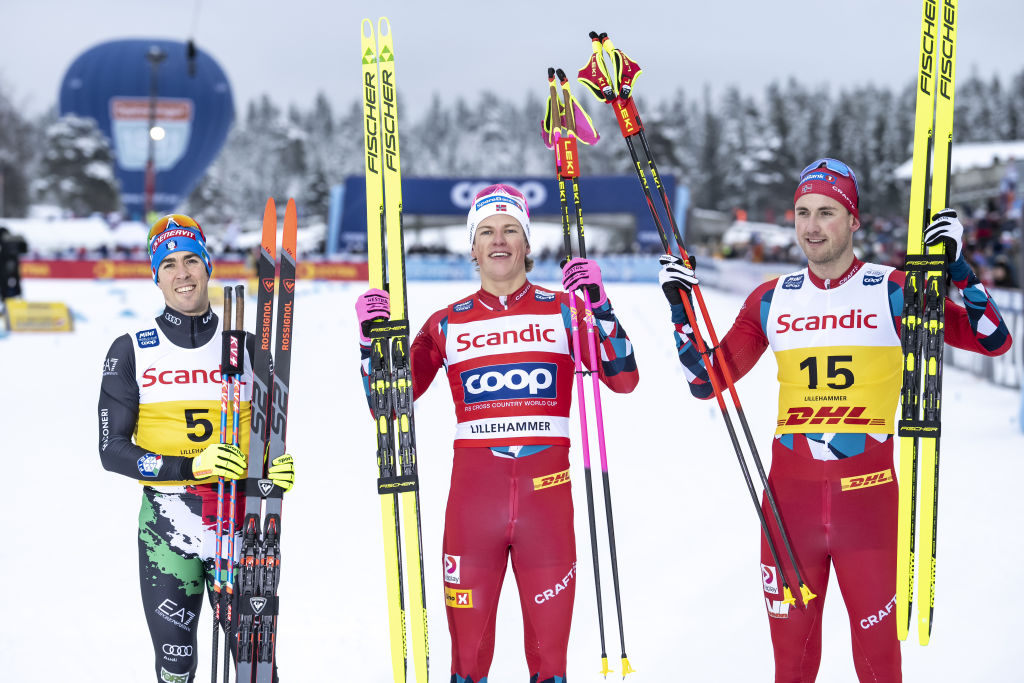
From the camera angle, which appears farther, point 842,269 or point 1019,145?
point 1019,145

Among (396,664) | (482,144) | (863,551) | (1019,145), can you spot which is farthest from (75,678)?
(482,144)

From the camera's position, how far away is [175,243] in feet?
11.2

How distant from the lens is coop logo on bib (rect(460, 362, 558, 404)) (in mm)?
3438

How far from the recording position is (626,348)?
3.41m

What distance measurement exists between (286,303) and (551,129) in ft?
4.35

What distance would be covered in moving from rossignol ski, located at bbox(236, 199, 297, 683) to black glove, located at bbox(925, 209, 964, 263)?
232 cm

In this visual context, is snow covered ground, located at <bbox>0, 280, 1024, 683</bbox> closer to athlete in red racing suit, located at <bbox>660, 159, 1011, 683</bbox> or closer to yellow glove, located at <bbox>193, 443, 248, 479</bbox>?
athlete in red racing suit, located at <bbox>660, 159, 1011, 683</bbox>

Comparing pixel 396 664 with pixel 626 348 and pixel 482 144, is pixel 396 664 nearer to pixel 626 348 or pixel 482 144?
pixel 626 348

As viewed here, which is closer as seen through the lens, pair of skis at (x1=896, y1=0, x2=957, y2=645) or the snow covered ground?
pair of skis at (x1=896, y1=0, x2=957, y2=645)

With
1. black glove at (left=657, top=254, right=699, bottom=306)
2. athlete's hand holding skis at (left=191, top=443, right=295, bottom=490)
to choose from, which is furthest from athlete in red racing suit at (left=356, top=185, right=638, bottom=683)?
athlete's hand holding skis at (left=191, top=443, right=295, bottom=490)

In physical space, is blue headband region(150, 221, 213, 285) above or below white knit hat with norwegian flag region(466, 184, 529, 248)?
below

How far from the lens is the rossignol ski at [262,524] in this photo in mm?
3352

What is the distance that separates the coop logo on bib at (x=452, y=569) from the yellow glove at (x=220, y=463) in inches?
31.3

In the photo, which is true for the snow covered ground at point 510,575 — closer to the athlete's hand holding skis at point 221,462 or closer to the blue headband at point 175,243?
the blue headband at point 175,243
